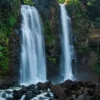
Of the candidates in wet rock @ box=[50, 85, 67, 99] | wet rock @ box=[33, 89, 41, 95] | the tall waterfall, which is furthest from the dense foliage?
wet rock @ box=[50, 85, 67, 99]

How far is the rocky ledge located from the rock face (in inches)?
223

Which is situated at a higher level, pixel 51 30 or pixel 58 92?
pixel 51 30

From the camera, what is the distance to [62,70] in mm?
31594

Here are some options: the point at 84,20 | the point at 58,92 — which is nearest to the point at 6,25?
the point at 84,20

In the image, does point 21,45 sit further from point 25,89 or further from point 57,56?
point 25,89

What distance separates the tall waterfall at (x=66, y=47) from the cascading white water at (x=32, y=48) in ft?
7.35

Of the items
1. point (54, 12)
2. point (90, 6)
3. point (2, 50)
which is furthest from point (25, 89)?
point (90, 6)

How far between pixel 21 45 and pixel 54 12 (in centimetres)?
513

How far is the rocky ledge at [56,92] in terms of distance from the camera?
69.9ft

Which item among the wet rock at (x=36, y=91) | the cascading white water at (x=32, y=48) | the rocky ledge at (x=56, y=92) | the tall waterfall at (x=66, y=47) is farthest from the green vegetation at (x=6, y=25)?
the wet rock at (x=36, y=91)

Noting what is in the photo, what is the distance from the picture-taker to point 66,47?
106 feet

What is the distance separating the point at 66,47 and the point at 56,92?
10539 mm

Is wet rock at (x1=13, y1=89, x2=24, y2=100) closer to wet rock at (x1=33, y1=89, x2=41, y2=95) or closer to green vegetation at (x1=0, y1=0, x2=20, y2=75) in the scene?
wet rock at (x1=33, y1=89, x2=41, y2=95)

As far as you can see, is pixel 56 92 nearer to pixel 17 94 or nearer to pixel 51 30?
pixel 17 94
